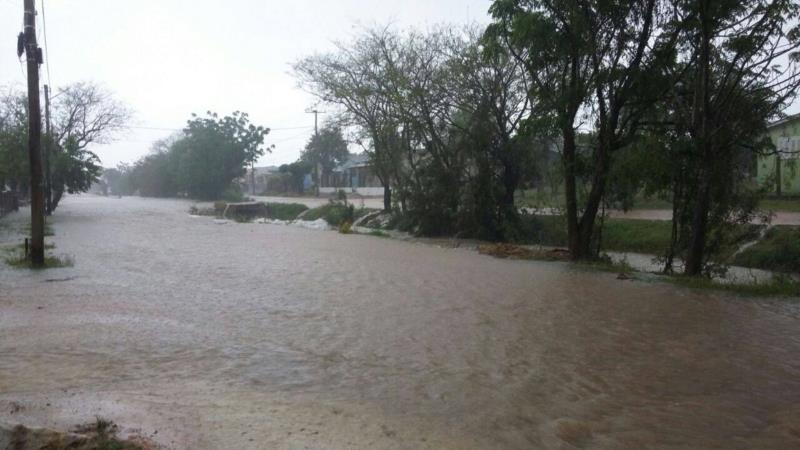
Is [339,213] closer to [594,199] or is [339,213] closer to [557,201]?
[557,201]

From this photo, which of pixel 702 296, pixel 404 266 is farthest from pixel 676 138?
pixel 404 266

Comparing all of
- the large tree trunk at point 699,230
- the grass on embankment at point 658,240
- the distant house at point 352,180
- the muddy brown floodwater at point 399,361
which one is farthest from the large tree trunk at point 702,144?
the distant house at point 352,180

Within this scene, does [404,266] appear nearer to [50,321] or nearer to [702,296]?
[702,296]

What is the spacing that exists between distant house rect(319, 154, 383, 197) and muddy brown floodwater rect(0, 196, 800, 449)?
4624 centimetres

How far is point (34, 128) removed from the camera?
515 inches

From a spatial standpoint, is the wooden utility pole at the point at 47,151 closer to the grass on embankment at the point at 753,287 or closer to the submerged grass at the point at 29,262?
the submerged grass at the point at 29,262

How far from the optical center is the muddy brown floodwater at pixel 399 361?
14.9ft

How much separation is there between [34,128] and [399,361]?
35.0 feet

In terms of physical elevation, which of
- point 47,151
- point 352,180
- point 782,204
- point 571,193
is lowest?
point 782,204

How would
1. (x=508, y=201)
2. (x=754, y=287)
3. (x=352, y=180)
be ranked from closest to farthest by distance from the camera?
(x=754, y=287), (x=508, y=201), (x=352, y=180)

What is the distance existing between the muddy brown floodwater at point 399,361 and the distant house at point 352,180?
152 ft

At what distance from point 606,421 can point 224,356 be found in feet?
12.6

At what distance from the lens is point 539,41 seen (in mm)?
13539

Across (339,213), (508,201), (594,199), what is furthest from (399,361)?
(339,213)
